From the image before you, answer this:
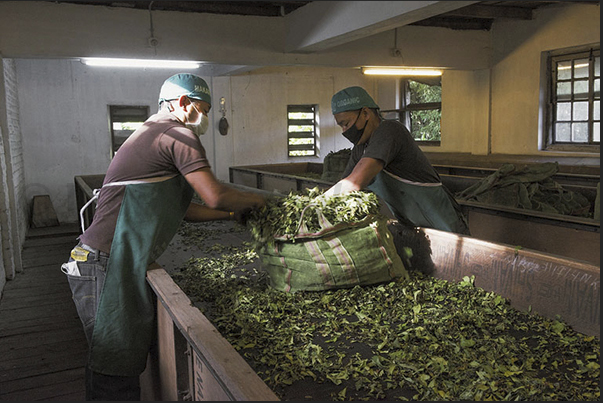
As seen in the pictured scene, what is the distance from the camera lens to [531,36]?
348 inches

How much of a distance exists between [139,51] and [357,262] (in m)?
5.79

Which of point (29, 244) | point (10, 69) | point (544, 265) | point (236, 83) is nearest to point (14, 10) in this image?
point (10, 69)

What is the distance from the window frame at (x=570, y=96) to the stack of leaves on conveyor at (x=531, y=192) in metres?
3.05

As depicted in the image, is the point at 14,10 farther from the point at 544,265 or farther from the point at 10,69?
the point at 544,265

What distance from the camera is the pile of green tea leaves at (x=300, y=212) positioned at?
248 centimetres

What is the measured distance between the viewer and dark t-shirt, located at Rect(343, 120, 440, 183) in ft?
9.70

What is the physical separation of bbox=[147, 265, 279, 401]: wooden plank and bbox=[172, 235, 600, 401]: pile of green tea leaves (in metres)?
0.22

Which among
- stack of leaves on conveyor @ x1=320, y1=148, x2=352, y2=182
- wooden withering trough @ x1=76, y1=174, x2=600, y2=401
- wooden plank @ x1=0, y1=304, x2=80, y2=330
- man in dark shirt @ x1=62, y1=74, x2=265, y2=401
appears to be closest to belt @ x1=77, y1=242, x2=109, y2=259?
man in dark shirt @ x1=62, y1=74, x2=265, y2=401

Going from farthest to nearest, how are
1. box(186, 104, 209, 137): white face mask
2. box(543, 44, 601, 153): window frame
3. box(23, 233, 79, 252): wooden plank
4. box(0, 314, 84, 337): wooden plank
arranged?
box(23, 233, 79, 252): wooden plank, box(543, 44, 601, 153): window frame, box(0, 314, 84, 337): wooden plank, box(186, 104, 209, 137): white face mask

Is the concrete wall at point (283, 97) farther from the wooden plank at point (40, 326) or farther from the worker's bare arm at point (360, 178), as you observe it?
the worker's bare arm at point (360, 178)

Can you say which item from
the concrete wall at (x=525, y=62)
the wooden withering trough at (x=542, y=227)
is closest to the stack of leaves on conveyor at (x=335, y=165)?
the wooden withering trough at (x=542, y=227)

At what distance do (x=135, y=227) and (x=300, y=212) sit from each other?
804 millimetres

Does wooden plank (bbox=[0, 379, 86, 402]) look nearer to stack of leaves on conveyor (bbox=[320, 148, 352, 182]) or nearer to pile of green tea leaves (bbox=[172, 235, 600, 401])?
pile of green tea leaves (bbox=[172, 235, 600, 401])

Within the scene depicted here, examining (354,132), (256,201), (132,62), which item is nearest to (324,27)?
(132,62)
